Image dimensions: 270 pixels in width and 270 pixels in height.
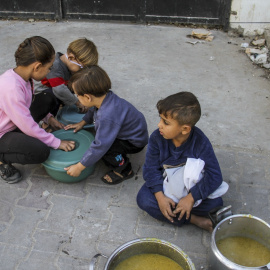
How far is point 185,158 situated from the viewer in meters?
2.18

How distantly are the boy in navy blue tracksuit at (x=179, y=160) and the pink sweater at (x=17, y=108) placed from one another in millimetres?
749

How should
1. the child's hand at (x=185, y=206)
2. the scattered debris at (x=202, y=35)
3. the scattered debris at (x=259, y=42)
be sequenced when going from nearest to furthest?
the child's hand at (x=185, y=206) → the scattered debris at (x=259, y=42) → the scattered debris at (x=202, y=35)

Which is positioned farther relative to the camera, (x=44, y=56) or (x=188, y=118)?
(x=44, y=56)

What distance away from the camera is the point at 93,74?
2.24 m

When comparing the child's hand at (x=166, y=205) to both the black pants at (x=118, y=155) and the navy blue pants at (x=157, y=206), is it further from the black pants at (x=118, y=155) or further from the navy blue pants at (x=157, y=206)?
the black pants at (x=118, y=155)

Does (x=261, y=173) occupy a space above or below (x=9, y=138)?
below

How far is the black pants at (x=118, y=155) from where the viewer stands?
2510 millimetres

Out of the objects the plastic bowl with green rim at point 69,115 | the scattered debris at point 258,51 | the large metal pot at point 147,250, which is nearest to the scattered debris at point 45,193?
the plastic bowl with green rim at point 69,115

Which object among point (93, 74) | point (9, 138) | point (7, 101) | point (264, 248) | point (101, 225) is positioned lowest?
point (101, 225)

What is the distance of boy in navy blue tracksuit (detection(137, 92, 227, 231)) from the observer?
6.52 feet

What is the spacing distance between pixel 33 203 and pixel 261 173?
1667 millimetres

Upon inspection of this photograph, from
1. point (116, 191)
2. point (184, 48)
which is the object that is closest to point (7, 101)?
point (116, 191)

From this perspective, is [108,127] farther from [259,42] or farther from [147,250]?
[259,42]

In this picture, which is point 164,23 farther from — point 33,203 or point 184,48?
point 33,203
